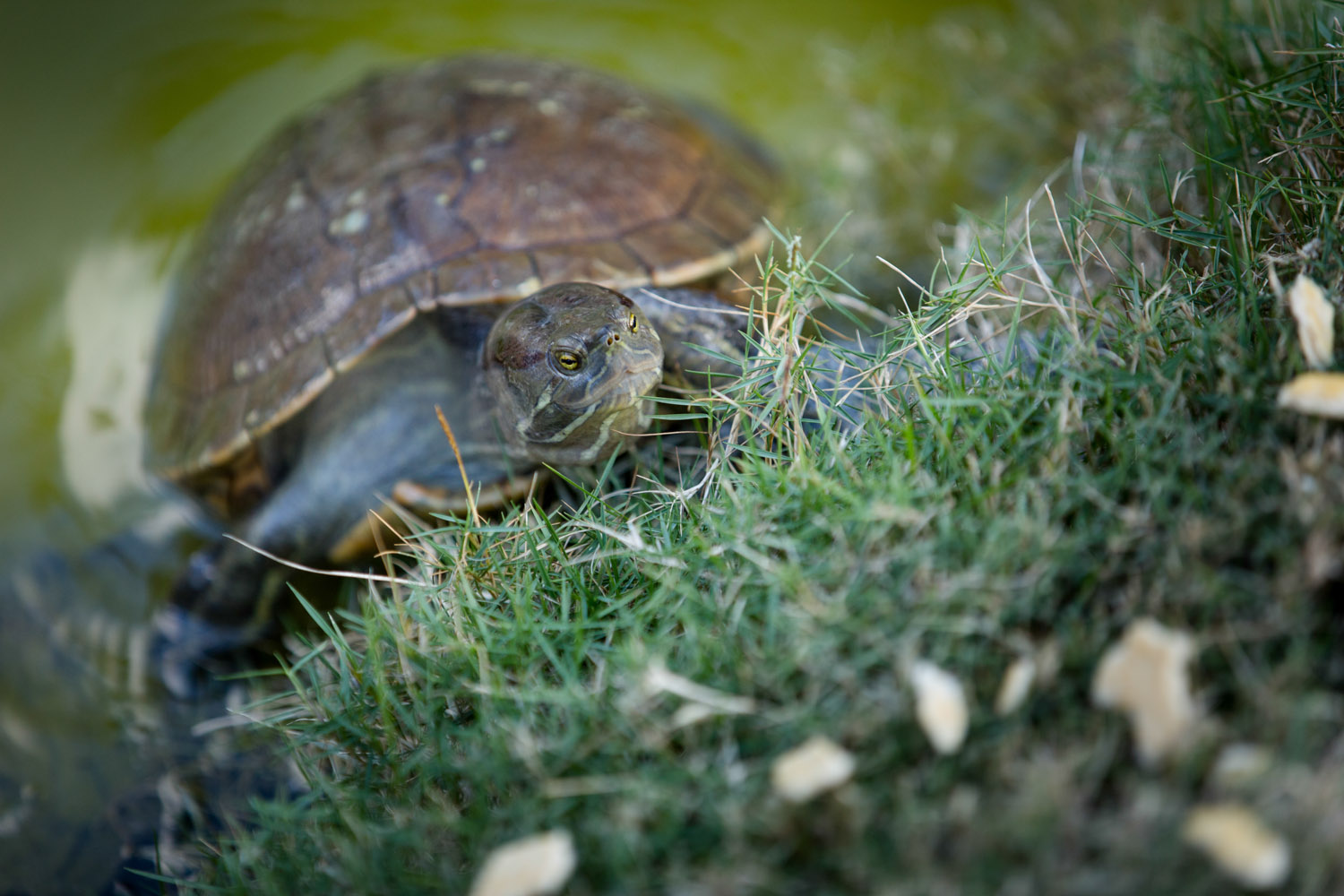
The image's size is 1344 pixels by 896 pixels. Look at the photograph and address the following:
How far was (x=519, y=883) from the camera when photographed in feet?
4.24

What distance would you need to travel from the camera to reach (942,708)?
1.26 m

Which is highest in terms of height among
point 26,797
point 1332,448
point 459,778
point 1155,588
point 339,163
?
point 339,163

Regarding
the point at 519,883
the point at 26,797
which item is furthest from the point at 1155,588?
the point at 26,797

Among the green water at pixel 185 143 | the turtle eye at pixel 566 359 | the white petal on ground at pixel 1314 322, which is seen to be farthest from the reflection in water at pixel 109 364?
the white petal on ground at pixel 1314 322

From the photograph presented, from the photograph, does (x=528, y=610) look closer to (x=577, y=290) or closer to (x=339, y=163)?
(x=577, y=290)

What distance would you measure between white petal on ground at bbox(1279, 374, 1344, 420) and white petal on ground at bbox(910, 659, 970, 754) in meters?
0.77

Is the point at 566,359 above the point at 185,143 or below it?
below

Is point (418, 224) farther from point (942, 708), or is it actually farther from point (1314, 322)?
point (1314, 322)

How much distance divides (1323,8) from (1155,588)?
193cm

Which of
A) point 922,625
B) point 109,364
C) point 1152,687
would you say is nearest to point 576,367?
point 922,625

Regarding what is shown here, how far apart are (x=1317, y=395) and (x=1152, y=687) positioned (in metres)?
0.63

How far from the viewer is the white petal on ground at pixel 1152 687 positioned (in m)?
1.18

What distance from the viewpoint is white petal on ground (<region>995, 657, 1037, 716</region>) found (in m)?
1.29

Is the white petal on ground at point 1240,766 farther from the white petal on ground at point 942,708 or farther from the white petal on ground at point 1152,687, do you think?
the white petal on ground at point 942,708
